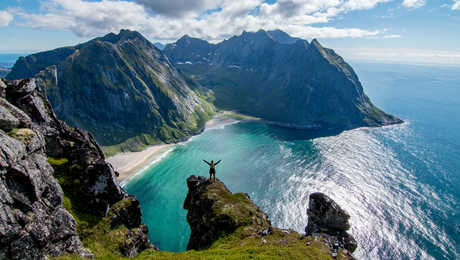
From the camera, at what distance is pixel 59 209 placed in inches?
1137

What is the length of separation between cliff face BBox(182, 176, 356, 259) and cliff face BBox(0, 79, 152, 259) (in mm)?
13055

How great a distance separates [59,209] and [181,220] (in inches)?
3615

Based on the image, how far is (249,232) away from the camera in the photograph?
118ft

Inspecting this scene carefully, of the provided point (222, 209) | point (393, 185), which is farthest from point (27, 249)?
point (393, 185)

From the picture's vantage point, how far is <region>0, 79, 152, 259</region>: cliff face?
22.1 metres

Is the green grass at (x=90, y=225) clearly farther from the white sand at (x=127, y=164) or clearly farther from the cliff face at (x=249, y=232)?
the white sand at (x=127, y=164)

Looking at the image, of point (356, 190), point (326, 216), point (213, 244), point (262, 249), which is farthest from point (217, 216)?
point (356, 190)

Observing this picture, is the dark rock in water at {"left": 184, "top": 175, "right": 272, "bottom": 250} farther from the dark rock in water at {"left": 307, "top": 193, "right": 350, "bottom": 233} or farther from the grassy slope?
the dark rock in water at {"left": 307, "top": 193, "right": 350, "bottom": 233}

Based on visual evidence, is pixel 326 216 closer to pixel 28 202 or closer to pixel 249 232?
pixel 249 232

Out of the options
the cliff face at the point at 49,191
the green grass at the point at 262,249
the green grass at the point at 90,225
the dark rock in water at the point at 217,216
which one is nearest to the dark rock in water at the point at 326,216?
the green grass at the point at 262,249

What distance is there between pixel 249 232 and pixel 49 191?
99.8 ft

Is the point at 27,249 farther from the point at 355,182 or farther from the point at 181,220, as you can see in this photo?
the point at 355,182

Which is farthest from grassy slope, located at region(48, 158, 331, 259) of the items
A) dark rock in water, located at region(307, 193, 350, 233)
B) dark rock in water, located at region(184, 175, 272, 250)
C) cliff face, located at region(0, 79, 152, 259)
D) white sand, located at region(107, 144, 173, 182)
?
white sand, located at region(107, 144, 173, 182)

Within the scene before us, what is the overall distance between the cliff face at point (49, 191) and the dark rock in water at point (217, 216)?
1115 centimetres
